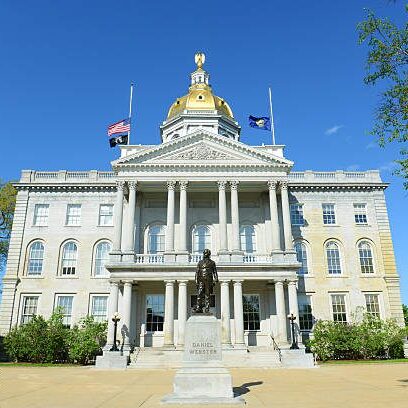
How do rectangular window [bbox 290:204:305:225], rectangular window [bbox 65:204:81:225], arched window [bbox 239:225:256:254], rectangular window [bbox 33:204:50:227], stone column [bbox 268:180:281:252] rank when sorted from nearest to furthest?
stone column [bbox 268:180:281:252] < arched window [bbox 239:225:256:254] < rectangular window [bbox 33:204:50:227] < rectangular window [bbox 65:204:81:225] < rectangular window [bbox 290:204:305:225]

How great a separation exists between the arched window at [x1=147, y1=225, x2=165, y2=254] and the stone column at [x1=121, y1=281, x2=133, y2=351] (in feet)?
18.0

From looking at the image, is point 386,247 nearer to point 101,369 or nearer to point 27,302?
point 101,369

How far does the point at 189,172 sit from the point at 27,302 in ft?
59.1

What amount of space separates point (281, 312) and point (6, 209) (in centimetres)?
3121

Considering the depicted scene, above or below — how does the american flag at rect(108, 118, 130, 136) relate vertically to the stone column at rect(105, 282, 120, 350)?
above

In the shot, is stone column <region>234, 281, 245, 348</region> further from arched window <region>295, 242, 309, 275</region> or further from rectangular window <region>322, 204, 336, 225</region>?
rectangular window <region>322, 204, 336, 225</region>

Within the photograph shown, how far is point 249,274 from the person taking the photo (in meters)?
30.7

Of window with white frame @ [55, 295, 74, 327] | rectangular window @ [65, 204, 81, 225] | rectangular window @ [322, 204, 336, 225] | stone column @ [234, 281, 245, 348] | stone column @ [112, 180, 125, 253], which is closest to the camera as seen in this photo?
stone column @ [234, 281, 245, 348]

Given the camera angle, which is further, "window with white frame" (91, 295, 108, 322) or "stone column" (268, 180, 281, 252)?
"window with white frame" (91, 295, 108, 322)

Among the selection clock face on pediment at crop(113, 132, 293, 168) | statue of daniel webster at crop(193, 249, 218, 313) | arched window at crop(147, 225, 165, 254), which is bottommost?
statue of daniel webster at crop(193, 249, 218, 313)

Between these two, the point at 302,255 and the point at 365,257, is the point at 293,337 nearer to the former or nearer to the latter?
the point at 302,255

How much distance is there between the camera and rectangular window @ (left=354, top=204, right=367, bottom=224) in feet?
125

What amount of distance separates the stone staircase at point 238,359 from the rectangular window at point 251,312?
4.59 m

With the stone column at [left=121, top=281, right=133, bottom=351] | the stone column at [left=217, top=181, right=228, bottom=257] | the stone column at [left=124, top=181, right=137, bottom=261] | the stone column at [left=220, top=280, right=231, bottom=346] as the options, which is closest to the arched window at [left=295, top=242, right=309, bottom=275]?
the stone column at [left=217, top=181, right=228, bottom=257]
